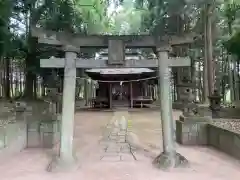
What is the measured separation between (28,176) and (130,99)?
46.0 feet

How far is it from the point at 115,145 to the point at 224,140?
2.54 meters

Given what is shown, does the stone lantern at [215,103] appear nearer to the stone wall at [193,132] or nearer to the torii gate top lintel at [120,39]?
the stone wall at [193,132]

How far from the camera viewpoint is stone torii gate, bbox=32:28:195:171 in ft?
17.0

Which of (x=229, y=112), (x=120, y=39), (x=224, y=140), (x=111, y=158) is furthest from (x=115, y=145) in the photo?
(x=229, y=112)

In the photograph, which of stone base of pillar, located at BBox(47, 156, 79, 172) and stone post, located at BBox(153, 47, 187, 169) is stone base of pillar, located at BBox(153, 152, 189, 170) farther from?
stone base of pillar, located at BBox(47, 156, 79, 172)

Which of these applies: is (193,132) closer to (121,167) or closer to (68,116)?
(121,167)

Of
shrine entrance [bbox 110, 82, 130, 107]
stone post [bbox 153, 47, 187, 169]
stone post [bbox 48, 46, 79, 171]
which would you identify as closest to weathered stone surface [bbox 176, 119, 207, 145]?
stone post [bbox 153, 47, 187, 169]

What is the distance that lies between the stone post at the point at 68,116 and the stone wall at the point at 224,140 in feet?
10.6

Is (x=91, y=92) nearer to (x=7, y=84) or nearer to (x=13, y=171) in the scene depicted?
(x=7, y=84)

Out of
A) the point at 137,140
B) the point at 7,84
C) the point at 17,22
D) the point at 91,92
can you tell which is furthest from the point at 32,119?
the point at 91,92

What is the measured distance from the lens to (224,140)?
20.0ft

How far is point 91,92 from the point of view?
32.7 metres

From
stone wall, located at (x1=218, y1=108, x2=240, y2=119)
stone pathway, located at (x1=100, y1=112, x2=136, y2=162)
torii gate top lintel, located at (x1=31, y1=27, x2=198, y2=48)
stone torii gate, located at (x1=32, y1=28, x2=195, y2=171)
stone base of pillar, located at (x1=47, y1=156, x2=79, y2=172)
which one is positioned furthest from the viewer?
stone wall, located at (x1=218, y1=108, x2=240, y2=119)

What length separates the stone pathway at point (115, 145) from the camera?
18.9 feet
